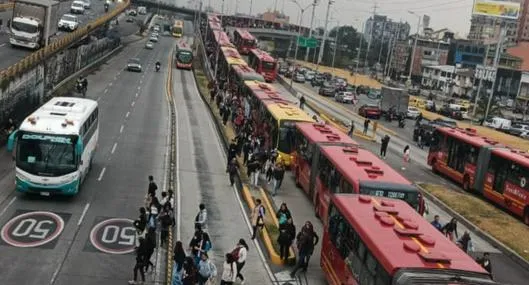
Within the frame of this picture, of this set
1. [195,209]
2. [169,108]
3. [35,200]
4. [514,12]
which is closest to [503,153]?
[195,209]

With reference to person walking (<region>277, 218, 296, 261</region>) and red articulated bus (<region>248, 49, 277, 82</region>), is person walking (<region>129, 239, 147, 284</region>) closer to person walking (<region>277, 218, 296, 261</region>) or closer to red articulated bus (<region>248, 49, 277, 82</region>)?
person walking (<region>277, 218, 296, 261</region>)

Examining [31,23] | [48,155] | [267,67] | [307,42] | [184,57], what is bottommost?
[184,57]

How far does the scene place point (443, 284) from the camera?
12.4 meters

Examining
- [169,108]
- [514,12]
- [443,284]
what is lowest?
[169,108]

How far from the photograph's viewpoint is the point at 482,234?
26.9 meters

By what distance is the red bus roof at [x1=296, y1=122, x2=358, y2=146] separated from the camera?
2923 centimetres

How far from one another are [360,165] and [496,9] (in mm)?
101997

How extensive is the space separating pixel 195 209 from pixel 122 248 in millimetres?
5454

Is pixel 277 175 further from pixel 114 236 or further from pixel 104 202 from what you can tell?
pixel 114 236

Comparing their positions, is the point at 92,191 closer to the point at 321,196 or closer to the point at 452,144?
the point at 321,196

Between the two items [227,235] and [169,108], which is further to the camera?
[169,108]

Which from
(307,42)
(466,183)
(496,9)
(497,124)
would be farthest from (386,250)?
(496,9)

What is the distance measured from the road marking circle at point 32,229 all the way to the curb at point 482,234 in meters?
15.4

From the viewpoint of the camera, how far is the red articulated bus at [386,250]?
42.7 ft
